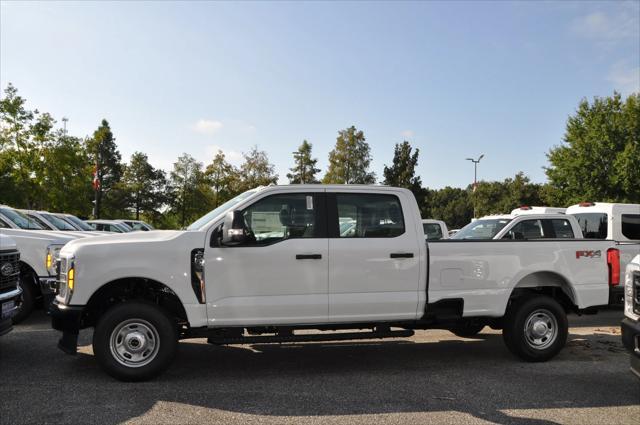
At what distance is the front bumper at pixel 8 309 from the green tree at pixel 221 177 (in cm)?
4484

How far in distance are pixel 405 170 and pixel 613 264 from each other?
160 ft

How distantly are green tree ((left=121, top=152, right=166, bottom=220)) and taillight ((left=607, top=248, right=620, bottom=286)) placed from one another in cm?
6184

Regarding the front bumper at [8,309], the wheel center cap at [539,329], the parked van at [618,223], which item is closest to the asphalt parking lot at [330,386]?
the wheel center cap at [539,329]

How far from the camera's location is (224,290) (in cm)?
532

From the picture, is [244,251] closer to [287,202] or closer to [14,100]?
A: [287,202]

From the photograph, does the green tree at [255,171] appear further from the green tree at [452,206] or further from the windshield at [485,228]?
the green tree at [452,206]

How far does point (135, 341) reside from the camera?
5250 mm

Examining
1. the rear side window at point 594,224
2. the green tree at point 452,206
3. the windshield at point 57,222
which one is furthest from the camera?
the green tree at point 452,206

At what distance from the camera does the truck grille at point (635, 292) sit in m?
4.43

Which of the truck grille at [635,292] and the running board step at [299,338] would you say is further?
the running board step at [299,338]

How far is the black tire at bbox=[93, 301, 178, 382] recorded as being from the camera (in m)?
5.17

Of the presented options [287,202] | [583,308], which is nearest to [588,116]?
[583,308]

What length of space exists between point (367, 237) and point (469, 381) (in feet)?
6.10

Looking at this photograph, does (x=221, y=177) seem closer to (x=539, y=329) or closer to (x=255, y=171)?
(x=255, y=171)
